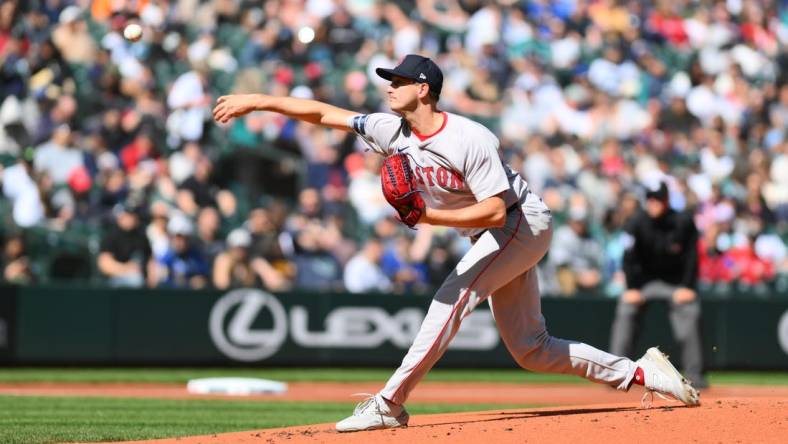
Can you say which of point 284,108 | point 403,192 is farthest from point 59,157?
point 403,192

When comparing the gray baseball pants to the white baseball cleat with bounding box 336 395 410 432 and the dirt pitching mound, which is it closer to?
the white baseball cleat with bounding box 336 395 410 432

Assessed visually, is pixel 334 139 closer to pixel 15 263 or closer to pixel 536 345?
pixel 15 263

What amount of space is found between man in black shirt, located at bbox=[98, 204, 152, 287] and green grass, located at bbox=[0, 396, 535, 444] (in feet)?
11.4

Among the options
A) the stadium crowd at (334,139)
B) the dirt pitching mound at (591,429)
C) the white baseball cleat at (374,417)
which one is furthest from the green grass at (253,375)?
the white baseball cleat at (374,417)

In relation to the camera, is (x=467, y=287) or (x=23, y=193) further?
(x=23, y=193)

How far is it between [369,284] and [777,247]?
241 inches

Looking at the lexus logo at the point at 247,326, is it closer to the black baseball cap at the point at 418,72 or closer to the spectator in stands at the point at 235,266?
the spectator in stands at the point at 235,266

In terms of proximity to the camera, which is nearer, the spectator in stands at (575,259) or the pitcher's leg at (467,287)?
the pitcher's leg at (467,287)

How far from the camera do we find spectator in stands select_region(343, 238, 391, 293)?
15.6m

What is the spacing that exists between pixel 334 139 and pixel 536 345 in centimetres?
977

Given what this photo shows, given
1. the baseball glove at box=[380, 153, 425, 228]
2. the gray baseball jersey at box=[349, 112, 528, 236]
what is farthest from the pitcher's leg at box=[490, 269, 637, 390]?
the baseball glove at box=[380, 153, 425, 228]

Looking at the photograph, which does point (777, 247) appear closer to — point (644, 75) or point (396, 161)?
point (644, 75)

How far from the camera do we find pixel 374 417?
7.10 m

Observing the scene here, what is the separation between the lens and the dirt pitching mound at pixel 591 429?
6559mm
